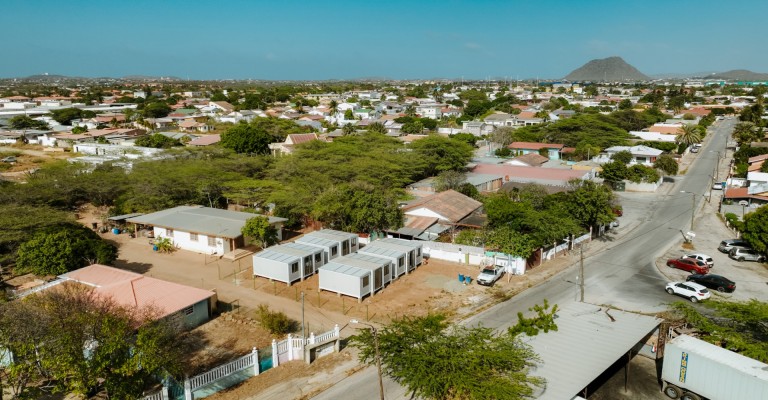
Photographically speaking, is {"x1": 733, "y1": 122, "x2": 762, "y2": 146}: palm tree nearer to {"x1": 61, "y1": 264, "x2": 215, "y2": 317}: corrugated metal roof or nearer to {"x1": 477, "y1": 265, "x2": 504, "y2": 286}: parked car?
{"x1": 477, "y1": 265, "x2": 504, "y2": 286}: parked car

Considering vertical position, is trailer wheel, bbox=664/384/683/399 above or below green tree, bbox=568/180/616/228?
below

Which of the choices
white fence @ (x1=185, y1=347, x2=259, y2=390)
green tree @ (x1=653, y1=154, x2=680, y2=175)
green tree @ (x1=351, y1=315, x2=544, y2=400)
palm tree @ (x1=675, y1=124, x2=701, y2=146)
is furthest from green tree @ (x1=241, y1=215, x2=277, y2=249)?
palm tree @ (x1=675, y1=124, x2=701, y2=146)

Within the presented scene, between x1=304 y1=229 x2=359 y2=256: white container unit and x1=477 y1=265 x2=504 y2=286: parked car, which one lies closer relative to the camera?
x1=477 y1=265 x2=504 y2=286: parked car

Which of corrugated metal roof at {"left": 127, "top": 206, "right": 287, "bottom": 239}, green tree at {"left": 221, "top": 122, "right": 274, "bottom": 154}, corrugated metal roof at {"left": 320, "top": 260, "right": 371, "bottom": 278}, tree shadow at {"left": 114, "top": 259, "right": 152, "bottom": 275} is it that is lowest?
tree shadow at {"left": 114, "top": 259, "right": 152, "bottom": 275}

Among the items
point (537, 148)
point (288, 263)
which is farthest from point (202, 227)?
point (537, 148)

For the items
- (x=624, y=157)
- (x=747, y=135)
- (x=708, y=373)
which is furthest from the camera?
(x=747, y=135)

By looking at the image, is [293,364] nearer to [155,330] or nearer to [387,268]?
[155,330]

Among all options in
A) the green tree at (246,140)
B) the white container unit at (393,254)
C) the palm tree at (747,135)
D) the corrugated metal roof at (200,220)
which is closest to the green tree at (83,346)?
the white container unit at (393,254)

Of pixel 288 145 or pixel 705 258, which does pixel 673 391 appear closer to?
pixel 705 258
